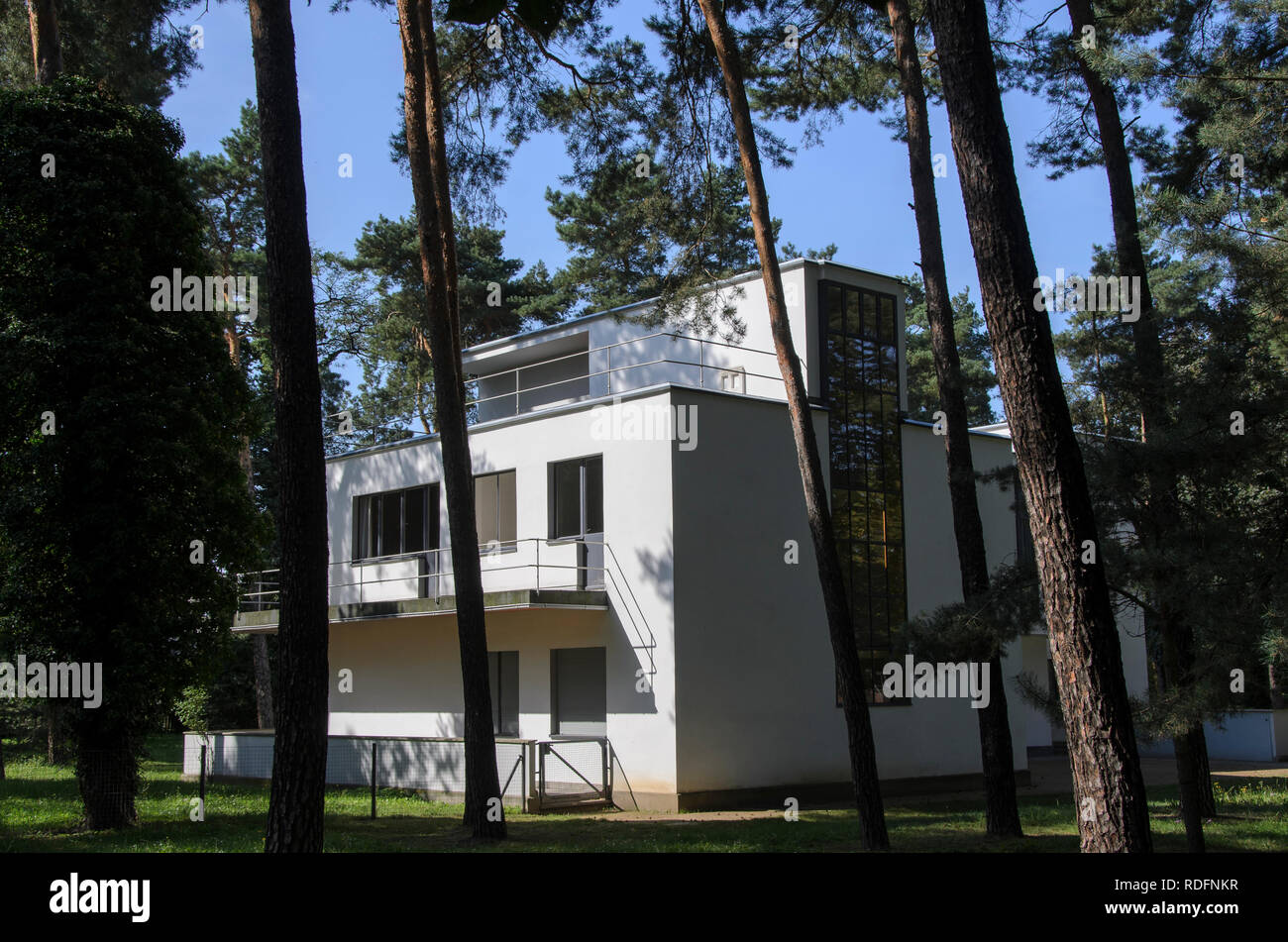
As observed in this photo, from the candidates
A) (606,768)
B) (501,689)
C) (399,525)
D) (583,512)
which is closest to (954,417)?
(583,512)

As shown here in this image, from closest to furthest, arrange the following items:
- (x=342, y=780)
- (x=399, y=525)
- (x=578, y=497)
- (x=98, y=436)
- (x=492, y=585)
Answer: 1. (x=98, y=436)
2. (x=578, y=497)
3. (x=492, y=585)
4. (x=342, y=780)
5. (x=399, y=525)

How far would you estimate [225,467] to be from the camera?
52.0 ft

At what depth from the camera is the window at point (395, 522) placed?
23.7 m

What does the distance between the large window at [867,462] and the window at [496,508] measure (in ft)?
20.8

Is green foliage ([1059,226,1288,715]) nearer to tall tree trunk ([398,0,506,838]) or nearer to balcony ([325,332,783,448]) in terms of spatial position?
tall tree trunk ([398,0,506,838])

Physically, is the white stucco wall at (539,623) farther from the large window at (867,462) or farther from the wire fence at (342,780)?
the large window at (867,462)

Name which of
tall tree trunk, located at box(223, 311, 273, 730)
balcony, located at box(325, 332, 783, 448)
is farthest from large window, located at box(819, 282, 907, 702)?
tall tree trunk, located at box(223, 311, 273, 730)

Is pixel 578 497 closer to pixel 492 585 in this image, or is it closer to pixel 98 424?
pixel 492 585

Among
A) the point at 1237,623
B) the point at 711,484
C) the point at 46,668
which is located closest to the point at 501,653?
the point at 711,484

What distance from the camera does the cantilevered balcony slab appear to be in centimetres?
1870

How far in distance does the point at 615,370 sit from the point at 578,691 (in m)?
6.24

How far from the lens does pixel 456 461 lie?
14312 millimetres

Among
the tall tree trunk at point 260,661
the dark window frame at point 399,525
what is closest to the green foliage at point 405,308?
the tall tree trunk at point 260,661
